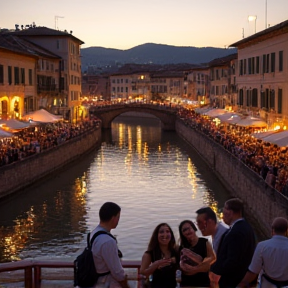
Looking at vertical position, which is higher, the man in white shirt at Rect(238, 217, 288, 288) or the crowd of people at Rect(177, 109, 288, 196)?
the man in white shirt at Rect(238, 217, 288, 288)

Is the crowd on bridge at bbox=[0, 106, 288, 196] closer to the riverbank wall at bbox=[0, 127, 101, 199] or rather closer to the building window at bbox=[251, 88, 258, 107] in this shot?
the riverbank wall at bbox=[0, 127, 101, 199]

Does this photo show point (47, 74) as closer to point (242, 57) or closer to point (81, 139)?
point (81, 139)

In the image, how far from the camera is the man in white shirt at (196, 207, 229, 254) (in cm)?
792

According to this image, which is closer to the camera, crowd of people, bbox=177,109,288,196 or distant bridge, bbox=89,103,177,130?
crowd of people, bbox=177,109,288,196

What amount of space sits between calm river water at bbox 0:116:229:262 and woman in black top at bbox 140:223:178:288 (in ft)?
48.3

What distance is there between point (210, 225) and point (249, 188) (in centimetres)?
2246

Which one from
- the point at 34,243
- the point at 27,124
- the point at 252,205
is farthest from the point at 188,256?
the point at 27,124

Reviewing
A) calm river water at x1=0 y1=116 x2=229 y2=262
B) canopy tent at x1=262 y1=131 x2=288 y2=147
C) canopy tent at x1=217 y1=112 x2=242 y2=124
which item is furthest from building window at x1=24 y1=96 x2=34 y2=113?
canopy tent at x1=262 y1=131 x2=288 y2=147

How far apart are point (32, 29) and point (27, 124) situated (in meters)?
35.6

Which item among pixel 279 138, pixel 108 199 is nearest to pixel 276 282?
pixel 279 138

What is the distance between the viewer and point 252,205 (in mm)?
29031

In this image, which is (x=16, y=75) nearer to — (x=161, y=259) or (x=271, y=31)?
(x=271, y=31)

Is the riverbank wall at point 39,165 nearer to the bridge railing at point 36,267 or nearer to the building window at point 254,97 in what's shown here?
the building window at point 254,97

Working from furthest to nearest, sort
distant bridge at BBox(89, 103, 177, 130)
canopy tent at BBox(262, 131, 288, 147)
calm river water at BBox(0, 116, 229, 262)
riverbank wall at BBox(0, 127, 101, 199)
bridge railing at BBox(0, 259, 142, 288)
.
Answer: distant bridge at BBox(89, 103, 177, 130) → riverbank wall at BBox(0, 127, 101, 199) → canopy tent at BBox(262, 131, 288, 147) → calm river water at BBox(0, 116, 229, 262) → bridge railing at BBox(0, 259, 142, 288)
